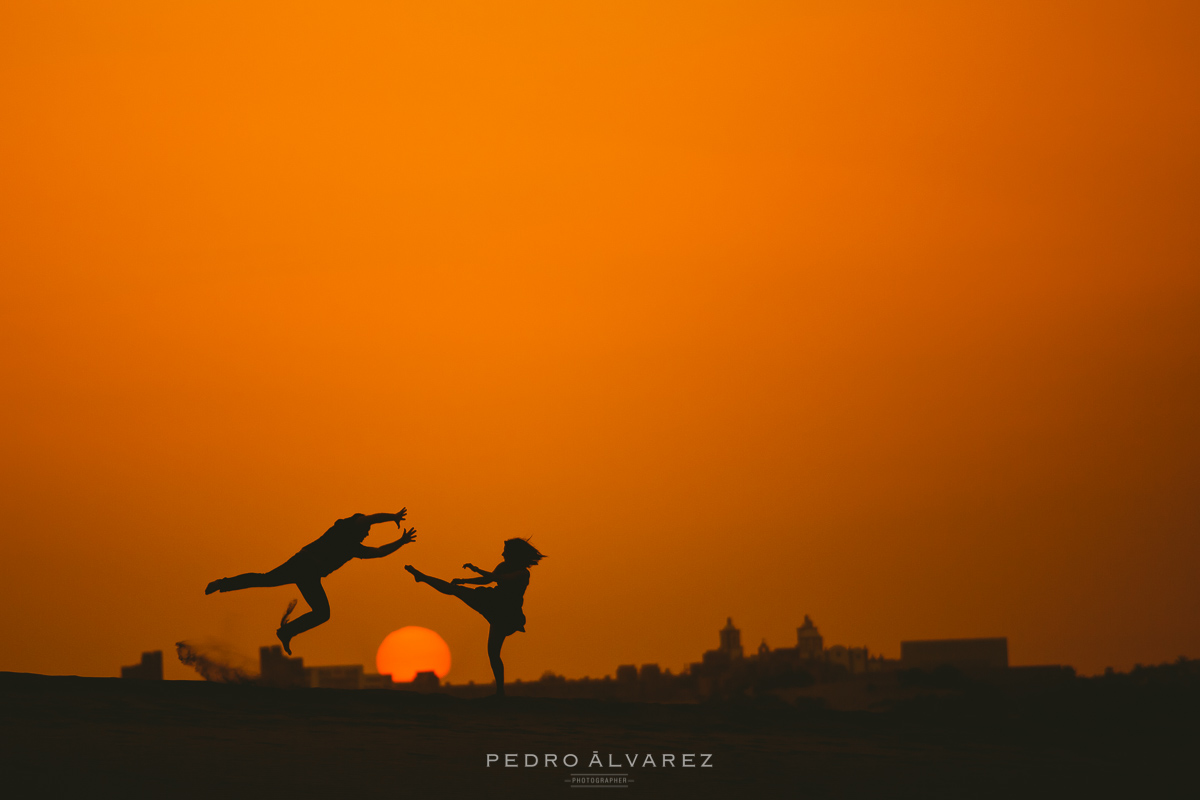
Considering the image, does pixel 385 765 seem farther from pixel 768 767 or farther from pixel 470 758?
pixel 768 767

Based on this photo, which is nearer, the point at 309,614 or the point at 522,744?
the point at 522,744

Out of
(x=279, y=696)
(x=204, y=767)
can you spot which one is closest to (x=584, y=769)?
(x=204, y=767)

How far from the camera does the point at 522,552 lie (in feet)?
65.9

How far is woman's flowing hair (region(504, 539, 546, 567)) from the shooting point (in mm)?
20062

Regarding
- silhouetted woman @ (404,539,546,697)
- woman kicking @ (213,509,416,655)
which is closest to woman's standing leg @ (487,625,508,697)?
silhouetted woman @ (404,539,546,697)

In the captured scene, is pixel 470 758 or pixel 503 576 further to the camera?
pixel 503 576

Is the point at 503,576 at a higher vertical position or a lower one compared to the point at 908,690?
higher

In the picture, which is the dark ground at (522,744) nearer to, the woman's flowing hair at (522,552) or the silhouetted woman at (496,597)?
the silhouetted woman at (496,597)

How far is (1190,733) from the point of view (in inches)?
816

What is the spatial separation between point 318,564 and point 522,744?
4399 millimetres

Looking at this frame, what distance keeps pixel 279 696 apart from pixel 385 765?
5292 mm

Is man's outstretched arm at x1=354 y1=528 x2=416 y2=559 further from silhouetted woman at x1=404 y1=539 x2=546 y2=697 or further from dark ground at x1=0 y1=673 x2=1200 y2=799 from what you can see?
dark ground at x1=0 y1=673 x2=1200 y2=799

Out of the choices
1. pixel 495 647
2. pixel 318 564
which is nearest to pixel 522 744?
pixel 495 647

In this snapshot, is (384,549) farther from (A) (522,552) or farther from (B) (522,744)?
(B) (522,744)
